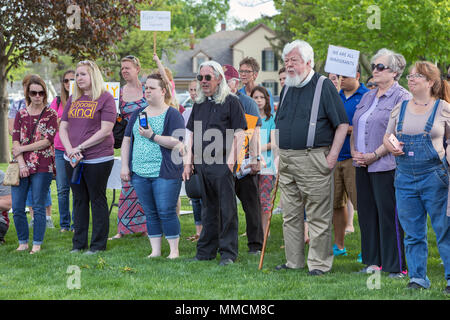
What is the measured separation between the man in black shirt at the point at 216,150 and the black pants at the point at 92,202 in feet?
3.30

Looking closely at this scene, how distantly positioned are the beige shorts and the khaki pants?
85 cm

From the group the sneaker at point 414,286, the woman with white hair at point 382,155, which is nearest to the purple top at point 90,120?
the woman with white hair at point 382,155

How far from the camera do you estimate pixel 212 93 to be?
255 inches

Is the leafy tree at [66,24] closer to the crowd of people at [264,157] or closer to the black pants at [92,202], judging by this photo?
the crowd of people at [264,157]

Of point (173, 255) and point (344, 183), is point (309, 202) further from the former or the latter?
point (173, 255)

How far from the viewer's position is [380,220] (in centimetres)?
588

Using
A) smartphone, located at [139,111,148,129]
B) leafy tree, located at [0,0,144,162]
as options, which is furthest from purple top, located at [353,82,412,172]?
leafy tree, located at [0,0,144,162]

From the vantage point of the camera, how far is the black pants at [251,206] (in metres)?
7.13

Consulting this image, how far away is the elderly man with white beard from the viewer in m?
5.79

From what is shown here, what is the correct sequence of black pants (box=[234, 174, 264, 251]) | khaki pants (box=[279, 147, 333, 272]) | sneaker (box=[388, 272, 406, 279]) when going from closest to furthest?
sneaker (box=[388, 272, 406, 279]) → khaki pants (box=[279, 147, 333, 272]) → black pants (box=[234, 174, 264, 251])

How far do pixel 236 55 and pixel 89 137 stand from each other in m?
59.5

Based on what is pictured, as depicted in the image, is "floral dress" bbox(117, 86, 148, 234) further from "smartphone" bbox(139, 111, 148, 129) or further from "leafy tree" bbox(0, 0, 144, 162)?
"leafy tree" bbox(0, 0, 144, 162)
